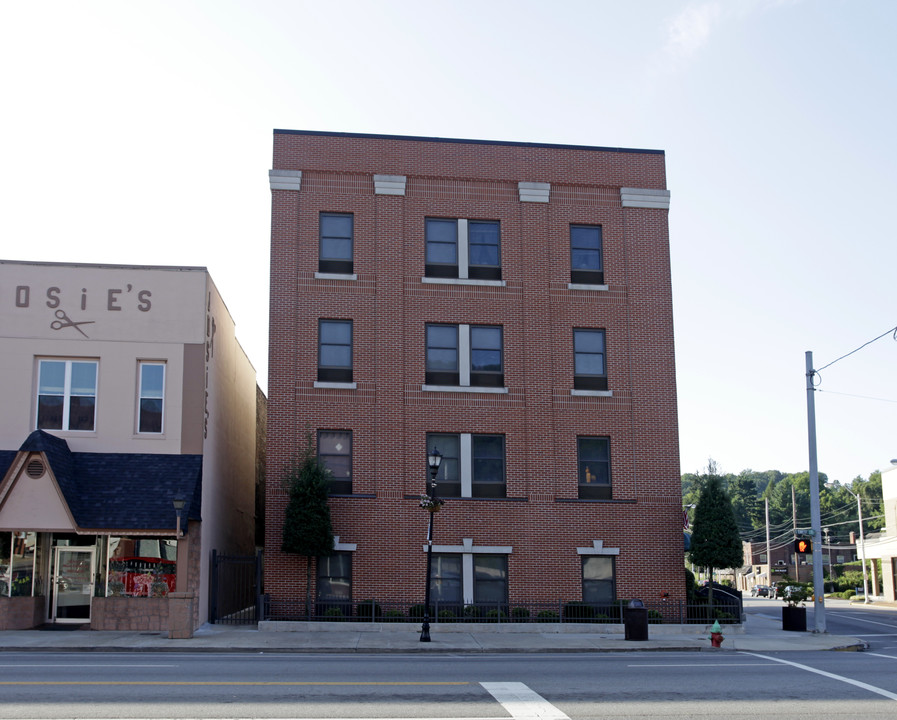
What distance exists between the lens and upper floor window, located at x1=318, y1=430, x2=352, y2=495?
2897 centimetres

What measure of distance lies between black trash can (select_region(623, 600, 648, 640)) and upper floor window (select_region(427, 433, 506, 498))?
5847 millimetres

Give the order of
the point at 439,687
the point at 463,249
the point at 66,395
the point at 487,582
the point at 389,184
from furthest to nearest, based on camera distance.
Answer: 1. the point at 463,249
2. the point at 389,184
3. the point at 487,582
4. the point at 66,395
5. the point at 439,687

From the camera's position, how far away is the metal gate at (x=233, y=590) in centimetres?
2820

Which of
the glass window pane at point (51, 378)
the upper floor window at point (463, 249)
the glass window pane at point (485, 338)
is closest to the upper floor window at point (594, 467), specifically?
the glass window pane at point (485, 338)

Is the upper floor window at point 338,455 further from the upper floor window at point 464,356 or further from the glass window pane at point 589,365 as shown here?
the glass window pane at point 589,365

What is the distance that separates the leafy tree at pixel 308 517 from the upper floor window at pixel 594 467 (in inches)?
322

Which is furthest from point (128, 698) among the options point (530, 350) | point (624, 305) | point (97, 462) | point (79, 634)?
point (624, 305)

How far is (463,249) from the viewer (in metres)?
30.7

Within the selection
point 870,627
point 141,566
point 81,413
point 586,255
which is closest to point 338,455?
point 141,566

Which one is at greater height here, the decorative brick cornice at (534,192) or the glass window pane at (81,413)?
the decorative brick cornice at (534,192)

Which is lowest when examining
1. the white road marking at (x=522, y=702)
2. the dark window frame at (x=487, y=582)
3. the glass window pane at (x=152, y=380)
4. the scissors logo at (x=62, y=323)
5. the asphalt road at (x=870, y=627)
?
the asphalt road at (x=870, y=627)

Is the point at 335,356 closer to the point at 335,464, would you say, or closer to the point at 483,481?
the point at 335,464

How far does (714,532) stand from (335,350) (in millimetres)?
13158

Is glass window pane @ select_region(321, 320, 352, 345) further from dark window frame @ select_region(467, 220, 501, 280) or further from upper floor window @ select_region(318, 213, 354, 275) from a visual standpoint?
dark window frame @ select_region(467, 220, 501, 280)
